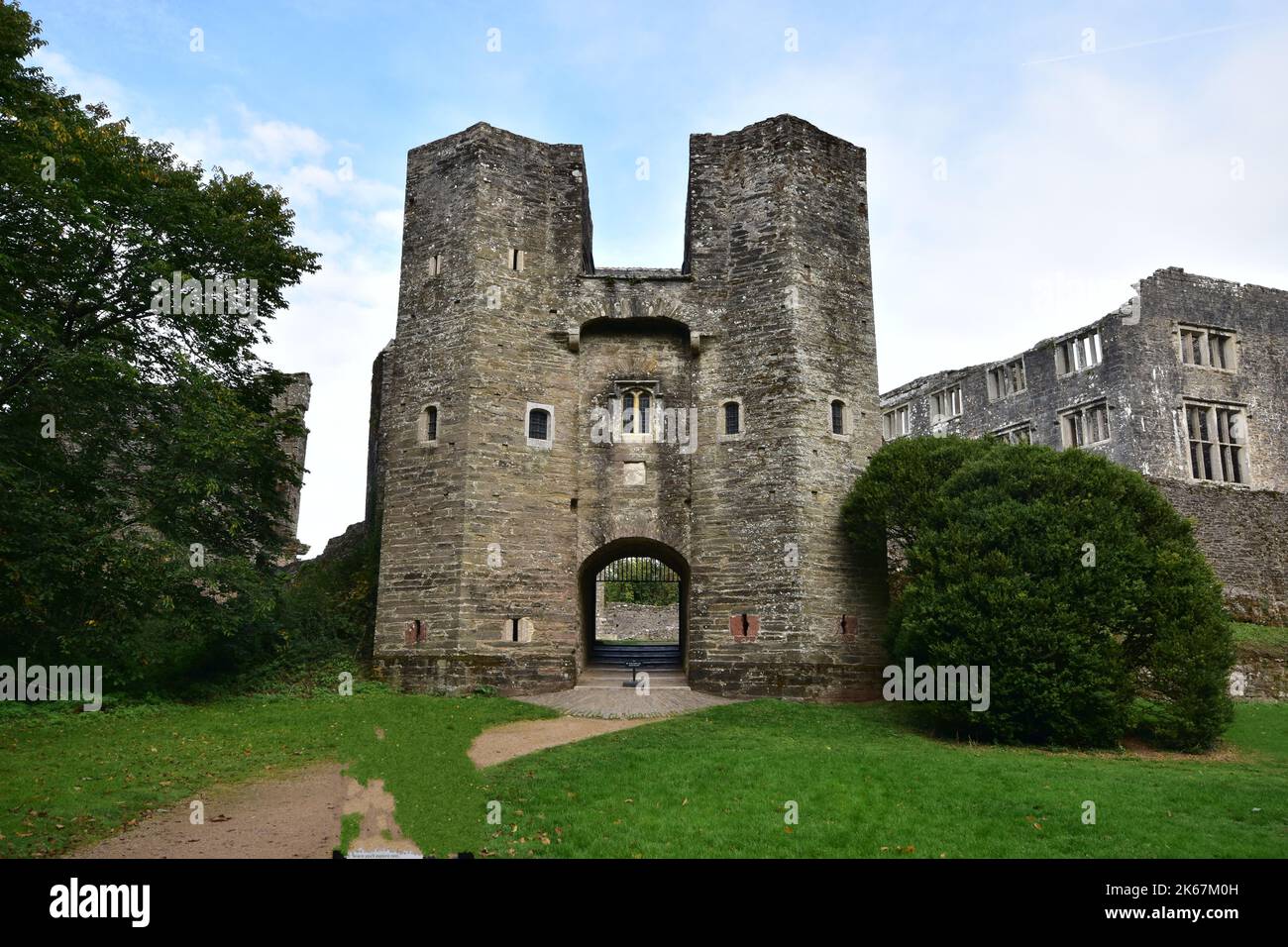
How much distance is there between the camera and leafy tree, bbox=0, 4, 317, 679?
16688 millimetres

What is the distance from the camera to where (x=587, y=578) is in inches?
993

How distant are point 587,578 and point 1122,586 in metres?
13.5

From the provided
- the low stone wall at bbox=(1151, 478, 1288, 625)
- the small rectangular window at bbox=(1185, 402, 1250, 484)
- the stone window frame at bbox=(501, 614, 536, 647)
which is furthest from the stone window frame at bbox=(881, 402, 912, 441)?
the stone window frame at bbox=(501, 614, 536, 647)

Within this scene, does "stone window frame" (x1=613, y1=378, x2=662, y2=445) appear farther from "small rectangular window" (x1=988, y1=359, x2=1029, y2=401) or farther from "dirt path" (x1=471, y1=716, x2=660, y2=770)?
"small rectangular window" (x1=988, y1=359, x2=1029, y2=401)

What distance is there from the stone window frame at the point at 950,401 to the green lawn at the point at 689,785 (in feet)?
84.7

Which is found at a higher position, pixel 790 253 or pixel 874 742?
pixel 790 253

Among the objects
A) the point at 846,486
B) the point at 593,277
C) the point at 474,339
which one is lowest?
the point at 846,486

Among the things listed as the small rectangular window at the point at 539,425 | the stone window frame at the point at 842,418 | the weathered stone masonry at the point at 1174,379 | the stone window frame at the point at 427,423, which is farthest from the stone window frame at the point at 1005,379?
the stone window frame at the point at 427,423

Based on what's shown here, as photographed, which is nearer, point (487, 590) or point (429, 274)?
point (487, 590)

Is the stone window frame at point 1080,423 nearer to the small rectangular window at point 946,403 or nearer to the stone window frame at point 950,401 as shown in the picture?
the stone window frame at point 950,401

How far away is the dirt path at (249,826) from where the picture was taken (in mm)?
9719

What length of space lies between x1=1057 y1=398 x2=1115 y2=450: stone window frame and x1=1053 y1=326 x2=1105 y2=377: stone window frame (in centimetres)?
150
